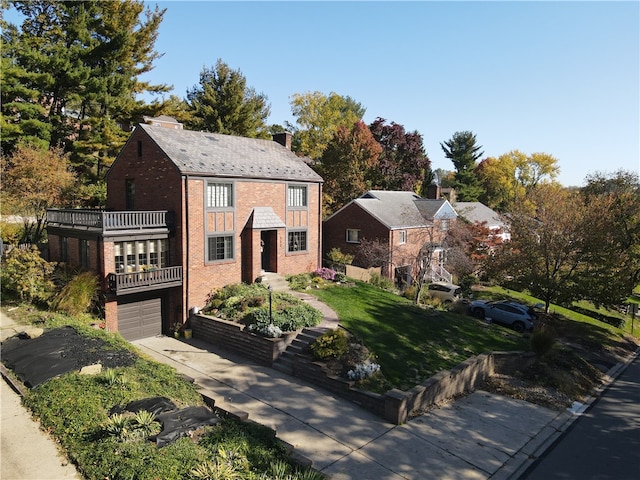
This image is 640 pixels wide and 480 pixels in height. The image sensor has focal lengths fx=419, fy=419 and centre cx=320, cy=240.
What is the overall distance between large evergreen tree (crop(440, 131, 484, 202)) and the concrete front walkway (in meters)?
59.7

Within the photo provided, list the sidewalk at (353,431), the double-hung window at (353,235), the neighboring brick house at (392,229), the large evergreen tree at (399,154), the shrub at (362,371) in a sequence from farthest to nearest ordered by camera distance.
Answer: the large evergreen tree at (399,154) < the double-hung window at (353,235) < the neighboring brick house at (392,229) < the shrub at (362,371) < the sidewalk at (353,431)

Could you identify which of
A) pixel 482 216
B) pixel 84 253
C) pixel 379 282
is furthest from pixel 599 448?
pixel 482 216

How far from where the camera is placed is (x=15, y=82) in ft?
90.6

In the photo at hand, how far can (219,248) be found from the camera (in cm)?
2205

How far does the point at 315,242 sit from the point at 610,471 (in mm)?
18786

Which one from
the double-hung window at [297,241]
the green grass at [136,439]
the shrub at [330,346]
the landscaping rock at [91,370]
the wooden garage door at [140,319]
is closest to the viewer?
the green grass at [136,439]

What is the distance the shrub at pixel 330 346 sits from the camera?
632 inches

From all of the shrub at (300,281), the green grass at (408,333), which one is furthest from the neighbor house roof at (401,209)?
the shrub at (300,281)

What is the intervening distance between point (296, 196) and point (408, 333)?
11.1 m

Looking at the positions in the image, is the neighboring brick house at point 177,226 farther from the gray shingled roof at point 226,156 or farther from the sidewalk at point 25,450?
the sidewalk at point 25,450

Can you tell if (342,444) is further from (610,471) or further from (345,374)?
(610,471)

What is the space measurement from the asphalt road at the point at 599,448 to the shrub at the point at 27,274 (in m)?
19.7

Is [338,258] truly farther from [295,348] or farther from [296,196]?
[295,348]

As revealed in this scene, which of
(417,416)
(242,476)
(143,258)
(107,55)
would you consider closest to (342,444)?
(417,416)
